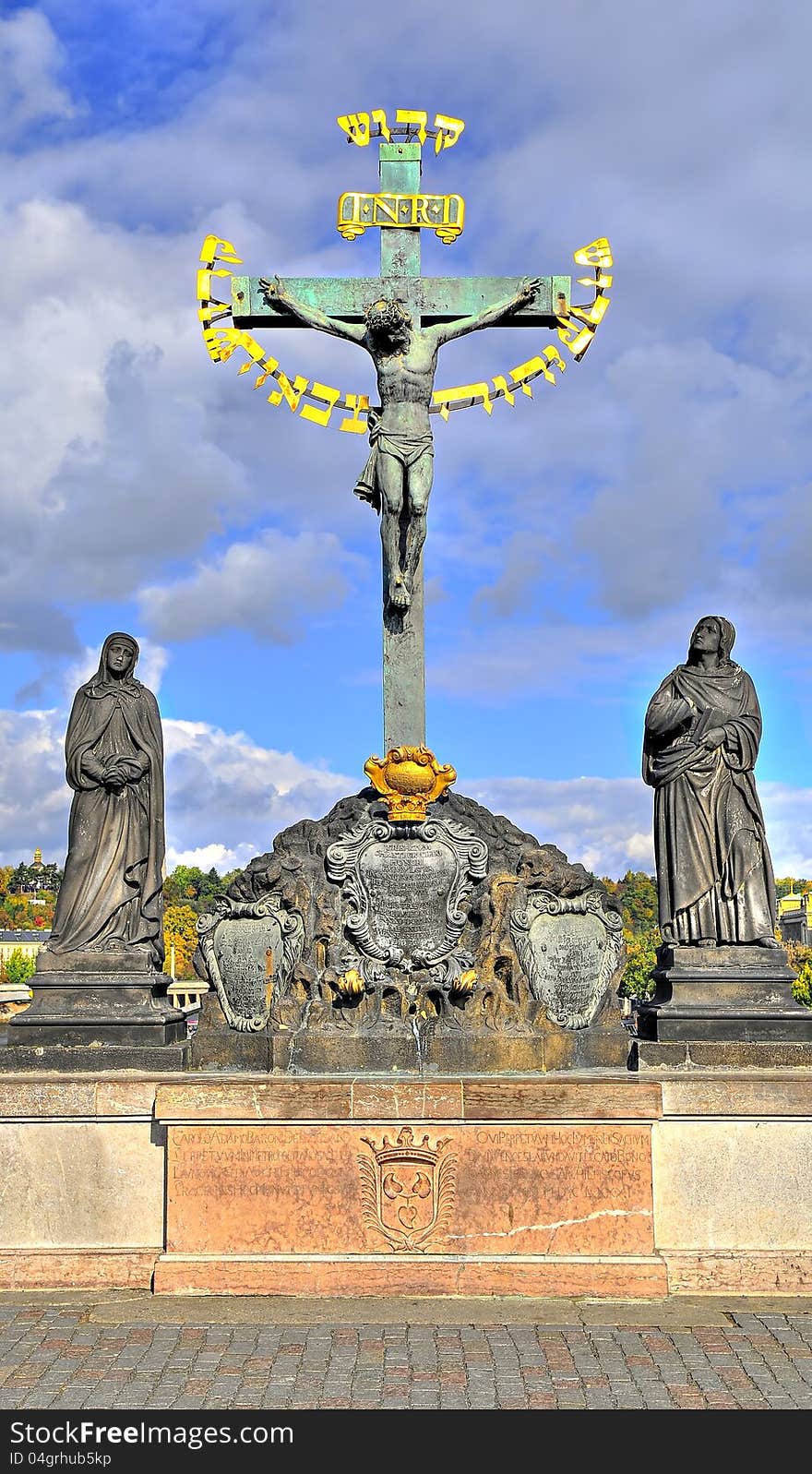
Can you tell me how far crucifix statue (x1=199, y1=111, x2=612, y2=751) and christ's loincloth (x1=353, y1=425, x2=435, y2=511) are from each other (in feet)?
0.03

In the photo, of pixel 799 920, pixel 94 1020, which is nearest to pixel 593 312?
pixel 94 1020

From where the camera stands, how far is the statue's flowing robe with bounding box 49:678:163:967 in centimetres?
985

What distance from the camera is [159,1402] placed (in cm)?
656

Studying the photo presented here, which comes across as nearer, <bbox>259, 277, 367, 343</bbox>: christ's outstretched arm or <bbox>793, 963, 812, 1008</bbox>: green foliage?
<bbox>259, 277, 367, 343</bbox>: christ's outstretched arm

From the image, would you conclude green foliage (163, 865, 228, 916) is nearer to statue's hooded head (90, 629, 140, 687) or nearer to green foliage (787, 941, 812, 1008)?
green foliage (787, 941, 812, 1008)

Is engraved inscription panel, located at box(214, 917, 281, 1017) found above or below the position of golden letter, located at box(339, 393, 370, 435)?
below

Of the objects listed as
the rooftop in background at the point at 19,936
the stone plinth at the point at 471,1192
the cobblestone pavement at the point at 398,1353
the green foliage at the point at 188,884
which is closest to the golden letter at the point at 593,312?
the stone plinth at the point at 471,1192

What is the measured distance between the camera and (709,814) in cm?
991

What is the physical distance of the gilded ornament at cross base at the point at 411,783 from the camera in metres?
10.0

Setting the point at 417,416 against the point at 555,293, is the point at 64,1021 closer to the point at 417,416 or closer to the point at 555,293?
the point at 417,416

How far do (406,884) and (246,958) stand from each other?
1255mm

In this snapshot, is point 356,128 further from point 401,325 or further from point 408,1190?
point 408,1190

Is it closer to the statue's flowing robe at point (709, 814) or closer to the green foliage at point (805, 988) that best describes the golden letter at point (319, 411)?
the statue's flowing robe at point (709, 814)

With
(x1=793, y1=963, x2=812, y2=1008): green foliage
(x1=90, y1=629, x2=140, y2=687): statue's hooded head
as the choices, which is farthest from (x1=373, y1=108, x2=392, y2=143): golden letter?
(x1=793, y1=963, x2=812, y2=1008): green foliage
